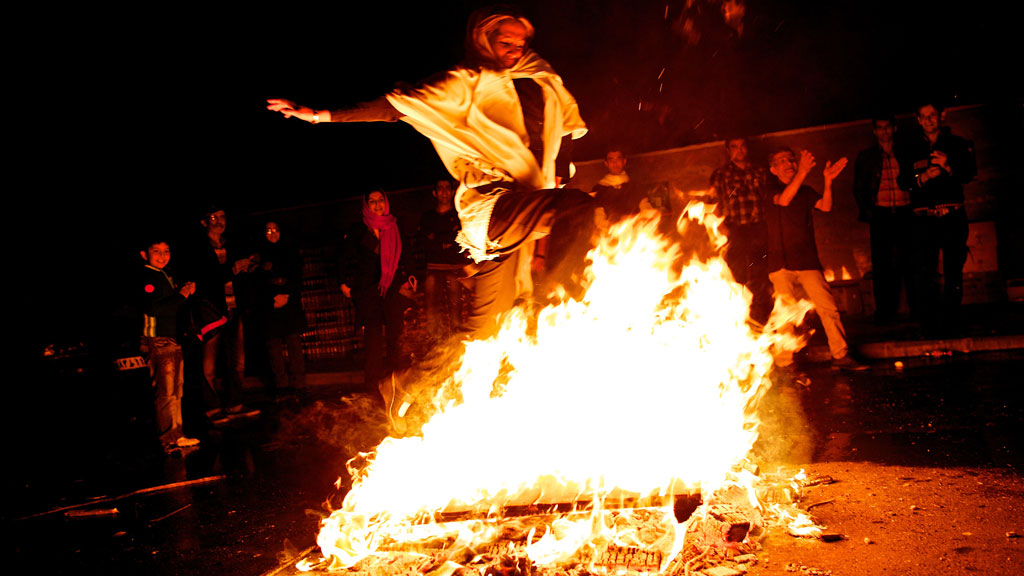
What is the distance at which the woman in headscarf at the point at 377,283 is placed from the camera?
31.8 feet

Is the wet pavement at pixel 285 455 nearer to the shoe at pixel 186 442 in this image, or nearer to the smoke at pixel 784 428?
the smoke at pixel 784 428

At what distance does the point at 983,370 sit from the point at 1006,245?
5592 millimetres

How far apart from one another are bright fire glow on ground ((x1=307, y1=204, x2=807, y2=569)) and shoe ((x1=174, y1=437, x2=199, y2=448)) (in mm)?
3150

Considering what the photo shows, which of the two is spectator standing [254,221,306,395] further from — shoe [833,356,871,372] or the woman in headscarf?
shoe [833,356,871,372]

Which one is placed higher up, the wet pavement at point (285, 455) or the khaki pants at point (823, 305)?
the khaki pants at point (823, 305)

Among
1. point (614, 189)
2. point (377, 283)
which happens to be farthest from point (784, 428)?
point (377, 283)

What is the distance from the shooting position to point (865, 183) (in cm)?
970

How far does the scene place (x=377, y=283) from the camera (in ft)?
32.1

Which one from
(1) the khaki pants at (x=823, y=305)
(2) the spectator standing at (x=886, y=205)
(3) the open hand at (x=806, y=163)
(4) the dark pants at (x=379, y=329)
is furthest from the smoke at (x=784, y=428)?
(4) the dark pants at (x=379, y=329)

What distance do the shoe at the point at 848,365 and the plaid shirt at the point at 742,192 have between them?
192cm

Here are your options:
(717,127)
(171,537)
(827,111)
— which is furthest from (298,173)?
(171,537)

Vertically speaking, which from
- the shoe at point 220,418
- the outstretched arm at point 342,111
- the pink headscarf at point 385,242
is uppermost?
the outstretched arm at point 342,111

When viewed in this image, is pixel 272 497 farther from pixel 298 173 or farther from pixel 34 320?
pixel 298 173

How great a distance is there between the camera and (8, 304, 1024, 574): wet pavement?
4551 millimetres
